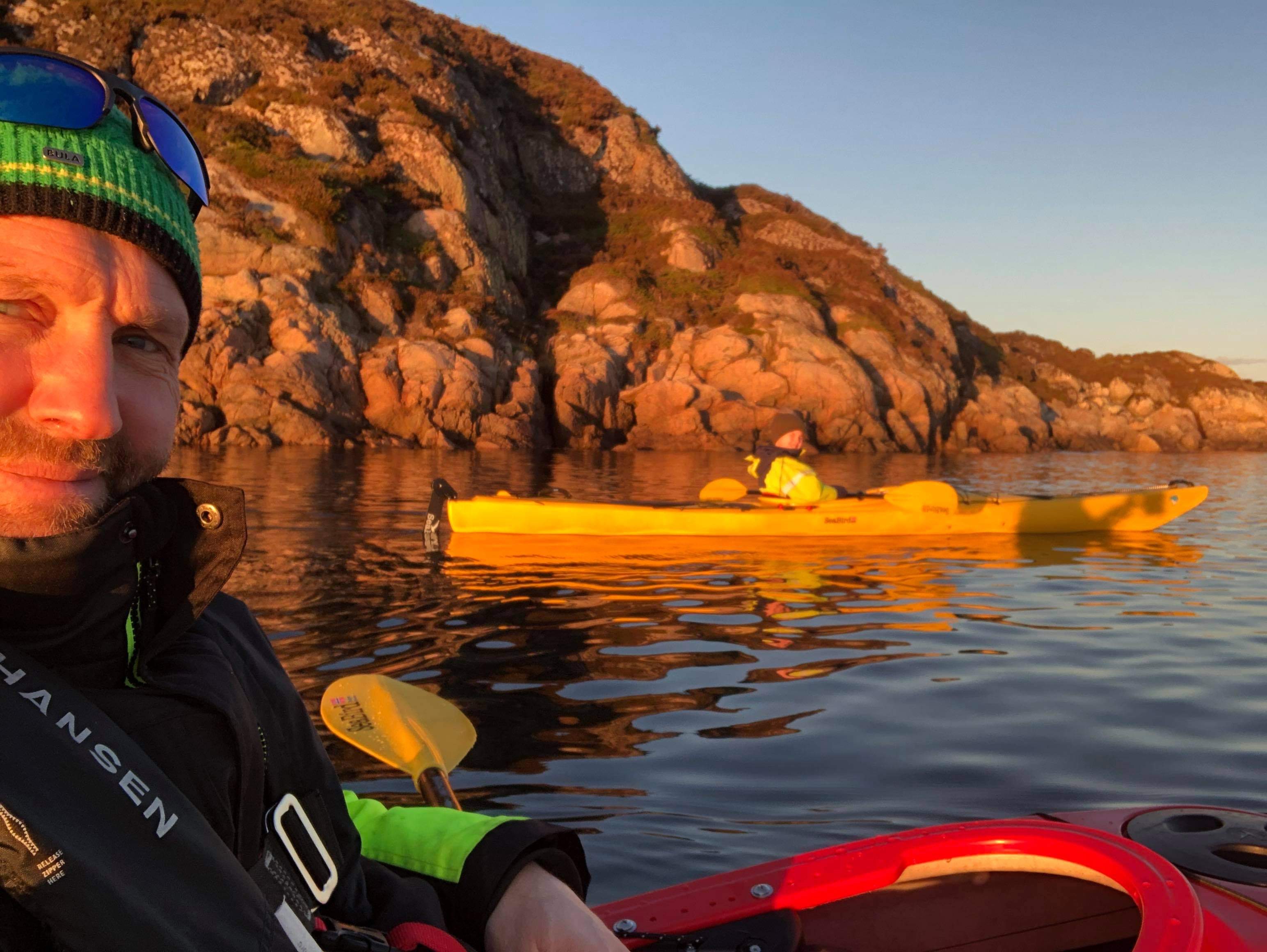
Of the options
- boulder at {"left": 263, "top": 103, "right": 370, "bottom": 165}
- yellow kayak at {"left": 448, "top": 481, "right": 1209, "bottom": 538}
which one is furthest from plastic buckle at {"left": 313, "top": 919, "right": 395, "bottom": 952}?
boulder at {"left": 263, "top": 103, "right": 370, "bottom": 165}

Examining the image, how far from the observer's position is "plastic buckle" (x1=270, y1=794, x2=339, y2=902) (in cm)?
120

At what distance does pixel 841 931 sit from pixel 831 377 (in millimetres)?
29098

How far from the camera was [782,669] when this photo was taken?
18.8 feet

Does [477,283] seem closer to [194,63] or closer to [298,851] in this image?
[194,63]

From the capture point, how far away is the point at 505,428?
26.0m

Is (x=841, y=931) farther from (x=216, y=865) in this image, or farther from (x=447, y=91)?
(x=447, y=91)

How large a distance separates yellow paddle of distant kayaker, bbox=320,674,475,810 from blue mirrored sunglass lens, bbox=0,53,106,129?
4.75ft

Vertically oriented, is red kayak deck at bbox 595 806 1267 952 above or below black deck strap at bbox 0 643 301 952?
below

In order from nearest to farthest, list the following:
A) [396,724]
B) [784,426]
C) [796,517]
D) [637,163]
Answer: [396,724] → [796,517] → [784,426] → [637,163]

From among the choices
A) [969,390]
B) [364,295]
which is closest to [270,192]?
[364,295]

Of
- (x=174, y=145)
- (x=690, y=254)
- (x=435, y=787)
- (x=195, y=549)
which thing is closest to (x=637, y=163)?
(x=690, y=254)

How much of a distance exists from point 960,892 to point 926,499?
9376mm

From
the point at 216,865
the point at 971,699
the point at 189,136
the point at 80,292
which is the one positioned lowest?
the point at 971,699

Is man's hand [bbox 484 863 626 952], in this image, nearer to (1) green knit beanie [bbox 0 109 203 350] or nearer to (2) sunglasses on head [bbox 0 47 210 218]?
(1) green knit beanie [bbox 0 109 203 350]
